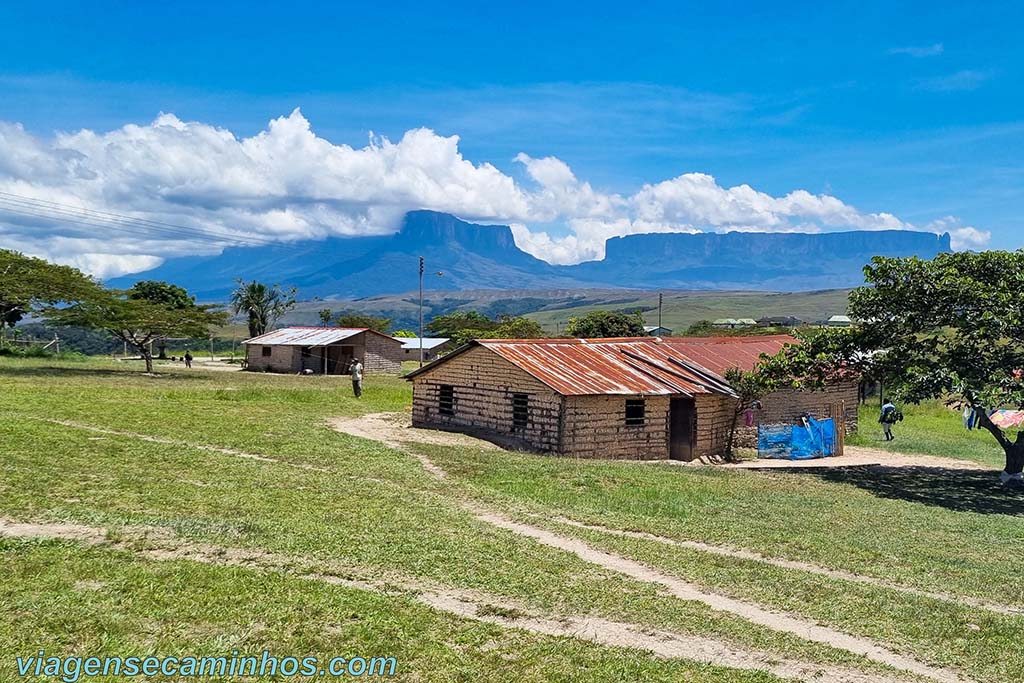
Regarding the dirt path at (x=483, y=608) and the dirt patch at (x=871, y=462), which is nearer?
the dirt path at (x=483, y=608)

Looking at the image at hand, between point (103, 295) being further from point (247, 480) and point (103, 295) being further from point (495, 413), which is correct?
point (247, 480)

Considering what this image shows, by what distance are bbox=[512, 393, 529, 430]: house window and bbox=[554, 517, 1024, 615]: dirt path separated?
11.5 meters

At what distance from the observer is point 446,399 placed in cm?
3116

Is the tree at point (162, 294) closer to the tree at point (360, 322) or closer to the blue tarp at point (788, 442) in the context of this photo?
the tree at point (360, 322)

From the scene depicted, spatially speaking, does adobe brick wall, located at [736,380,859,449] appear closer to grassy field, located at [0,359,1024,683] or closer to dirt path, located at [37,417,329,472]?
grassy field, located at [0,359,1024,683]

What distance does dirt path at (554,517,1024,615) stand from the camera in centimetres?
1195

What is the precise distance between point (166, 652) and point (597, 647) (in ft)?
14.1

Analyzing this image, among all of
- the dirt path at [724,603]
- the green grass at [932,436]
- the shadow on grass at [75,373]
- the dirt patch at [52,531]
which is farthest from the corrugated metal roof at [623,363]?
the shadow on grass at [75,373]

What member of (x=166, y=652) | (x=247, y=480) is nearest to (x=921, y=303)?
(x=247, y=480)

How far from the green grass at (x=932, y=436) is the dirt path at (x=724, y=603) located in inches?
710

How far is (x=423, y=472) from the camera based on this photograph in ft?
67.4

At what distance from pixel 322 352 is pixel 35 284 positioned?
26.2 meters

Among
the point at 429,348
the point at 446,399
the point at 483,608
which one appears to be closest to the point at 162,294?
the point at 429,348

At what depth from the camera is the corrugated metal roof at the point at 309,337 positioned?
6756 cm
